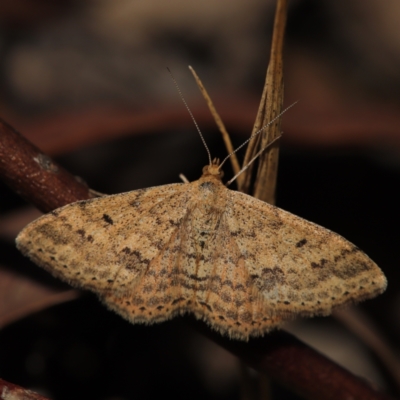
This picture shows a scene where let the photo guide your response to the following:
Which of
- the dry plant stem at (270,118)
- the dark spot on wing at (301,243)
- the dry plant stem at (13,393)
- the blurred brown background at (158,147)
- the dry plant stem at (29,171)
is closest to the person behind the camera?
the dry plant stem at (13,393)

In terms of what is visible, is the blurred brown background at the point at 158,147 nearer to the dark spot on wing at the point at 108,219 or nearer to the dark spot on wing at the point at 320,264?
the dark spot on wing at the point at 108,219

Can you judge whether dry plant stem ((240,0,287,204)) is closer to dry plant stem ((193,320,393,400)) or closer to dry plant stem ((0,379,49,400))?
dry plant stem ((193,320,393,400))

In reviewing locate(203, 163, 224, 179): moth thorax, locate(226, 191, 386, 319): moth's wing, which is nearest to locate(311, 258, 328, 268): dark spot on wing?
locate(226, 191, 386, 319): moth's wing

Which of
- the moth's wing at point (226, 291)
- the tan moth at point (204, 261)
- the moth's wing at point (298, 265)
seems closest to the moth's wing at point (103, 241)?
the tan moth at point (204, 261)

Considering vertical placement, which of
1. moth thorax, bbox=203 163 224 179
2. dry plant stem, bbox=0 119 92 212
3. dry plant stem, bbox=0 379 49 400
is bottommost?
dry plant stem, bbox=0 379 49 400

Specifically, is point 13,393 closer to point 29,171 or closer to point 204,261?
point 29,171

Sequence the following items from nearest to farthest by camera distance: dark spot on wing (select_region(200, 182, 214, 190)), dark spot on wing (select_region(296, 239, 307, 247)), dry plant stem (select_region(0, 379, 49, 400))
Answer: dry plant stem (select_region(0, 379, 49, 400)), dark spot on wing (select_region(296, 239, 307, 247)), dark spot on wing (select_region(200, 182, 214, 190))
